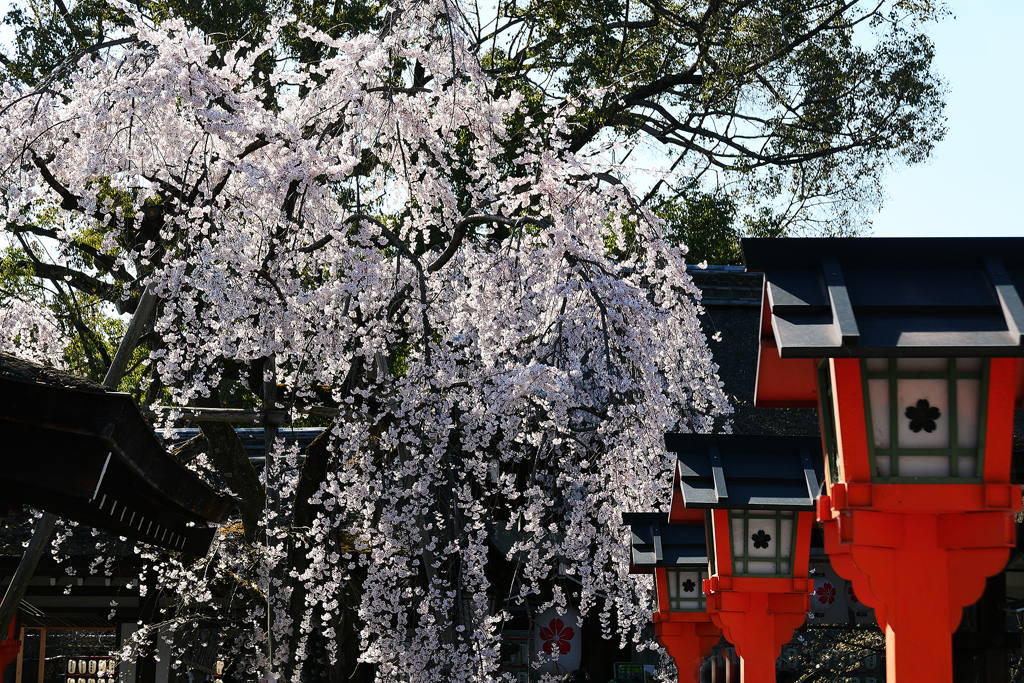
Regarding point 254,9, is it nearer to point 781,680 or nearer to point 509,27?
point 509,27

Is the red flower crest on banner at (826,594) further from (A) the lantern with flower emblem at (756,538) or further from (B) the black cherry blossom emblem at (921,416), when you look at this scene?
(B) the black cherry blossom emblem at (921,416)

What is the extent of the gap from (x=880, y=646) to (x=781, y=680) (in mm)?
1212

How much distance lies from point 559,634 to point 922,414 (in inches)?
383

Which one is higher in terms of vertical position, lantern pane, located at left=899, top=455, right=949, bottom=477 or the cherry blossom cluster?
the cherry blossom cluster

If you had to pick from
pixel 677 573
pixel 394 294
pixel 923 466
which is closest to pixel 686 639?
pixel 677 573

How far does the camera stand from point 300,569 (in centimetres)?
821

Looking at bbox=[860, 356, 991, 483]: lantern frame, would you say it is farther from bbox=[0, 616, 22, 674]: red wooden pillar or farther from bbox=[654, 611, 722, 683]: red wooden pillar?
bbox=[0, 616, 22, 674]: red wooden pillar

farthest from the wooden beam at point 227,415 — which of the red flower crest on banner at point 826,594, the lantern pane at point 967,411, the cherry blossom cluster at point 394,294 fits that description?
the red flower crest on banner at point 826,594

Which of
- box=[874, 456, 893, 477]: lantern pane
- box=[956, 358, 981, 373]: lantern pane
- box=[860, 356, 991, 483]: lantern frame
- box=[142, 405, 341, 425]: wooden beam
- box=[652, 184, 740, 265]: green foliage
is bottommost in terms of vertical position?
box=[874, 456, 893, 477]: lantern pane

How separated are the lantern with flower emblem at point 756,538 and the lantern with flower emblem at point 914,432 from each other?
205 cm

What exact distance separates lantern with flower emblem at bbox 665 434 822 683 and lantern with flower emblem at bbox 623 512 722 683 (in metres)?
1.44

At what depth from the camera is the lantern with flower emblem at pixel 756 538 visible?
16.3 feet

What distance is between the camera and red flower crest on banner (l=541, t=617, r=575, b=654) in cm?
1180

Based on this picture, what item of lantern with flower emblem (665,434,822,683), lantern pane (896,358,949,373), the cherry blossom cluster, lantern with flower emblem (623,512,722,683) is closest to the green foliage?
the cherry blossom cluster
